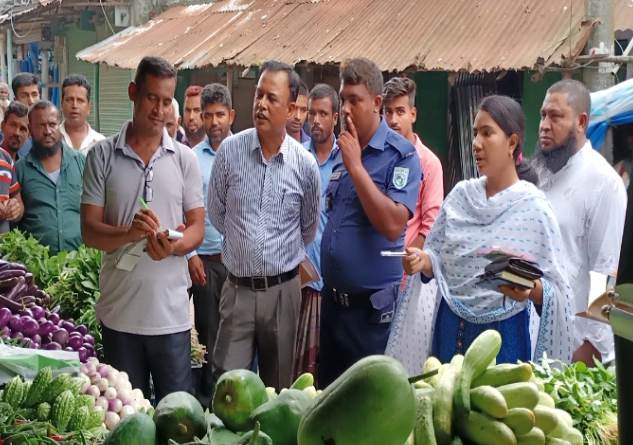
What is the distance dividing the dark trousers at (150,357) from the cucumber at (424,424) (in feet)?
8.35

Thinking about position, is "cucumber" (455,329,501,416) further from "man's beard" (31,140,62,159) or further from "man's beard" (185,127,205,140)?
"man's beard" (185,127,205,140)

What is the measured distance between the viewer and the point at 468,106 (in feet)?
34.5

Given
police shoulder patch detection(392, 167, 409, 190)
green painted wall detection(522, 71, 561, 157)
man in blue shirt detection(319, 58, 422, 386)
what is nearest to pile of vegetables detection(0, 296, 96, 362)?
man in blue shirt detection(319, 58, 422, 386)

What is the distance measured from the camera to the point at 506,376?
242 cm

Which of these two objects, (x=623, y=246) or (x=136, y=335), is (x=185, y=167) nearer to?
(x=136, y=335)

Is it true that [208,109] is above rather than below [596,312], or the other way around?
above

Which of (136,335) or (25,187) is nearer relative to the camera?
(136,335)

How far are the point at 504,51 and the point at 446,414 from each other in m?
7.02

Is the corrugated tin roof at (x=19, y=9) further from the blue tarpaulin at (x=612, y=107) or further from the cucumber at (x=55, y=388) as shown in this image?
the cucumber at (x=55, y=388)

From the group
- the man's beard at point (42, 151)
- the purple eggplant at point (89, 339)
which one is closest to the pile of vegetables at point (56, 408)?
the purple eggplant at point (89, 339)

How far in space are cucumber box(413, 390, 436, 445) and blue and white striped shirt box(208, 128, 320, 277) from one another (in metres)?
2.76

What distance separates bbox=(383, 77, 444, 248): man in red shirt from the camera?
5.61 meters

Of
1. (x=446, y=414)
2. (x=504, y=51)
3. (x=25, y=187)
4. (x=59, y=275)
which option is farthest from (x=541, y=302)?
(x=504, y=51)

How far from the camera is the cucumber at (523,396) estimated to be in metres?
2.29
